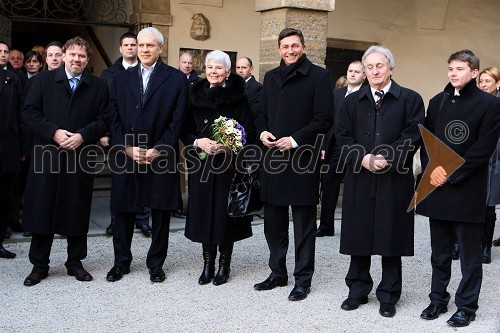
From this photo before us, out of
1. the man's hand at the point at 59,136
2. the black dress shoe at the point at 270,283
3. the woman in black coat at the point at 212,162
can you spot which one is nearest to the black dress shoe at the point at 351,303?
the black dress shoe at the point at 270,283

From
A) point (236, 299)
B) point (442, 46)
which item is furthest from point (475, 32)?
point (236, 299)

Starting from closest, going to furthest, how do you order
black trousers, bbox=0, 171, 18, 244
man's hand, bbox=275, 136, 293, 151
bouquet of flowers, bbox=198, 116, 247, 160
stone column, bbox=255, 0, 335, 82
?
1. man's hand, bbox=275, 136, 293, 151
2. bouquet of flowers, bbox=198, 116, 247, 160
3. black trousers, bbox=0, 171, 18, 244
4. stone column, bbox=255, 0, 335, 82

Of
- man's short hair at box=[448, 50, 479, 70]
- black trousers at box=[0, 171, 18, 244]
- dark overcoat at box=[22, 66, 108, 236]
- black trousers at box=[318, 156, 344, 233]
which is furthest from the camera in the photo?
black trousers at box=[318, 156, 344, 233]

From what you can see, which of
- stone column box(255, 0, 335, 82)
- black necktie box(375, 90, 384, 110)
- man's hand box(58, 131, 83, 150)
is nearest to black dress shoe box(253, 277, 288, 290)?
black necktie box(375, 90, 384, 110)

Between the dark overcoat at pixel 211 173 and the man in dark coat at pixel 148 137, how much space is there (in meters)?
0.17

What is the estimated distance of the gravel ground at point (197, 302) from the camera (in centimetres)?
532

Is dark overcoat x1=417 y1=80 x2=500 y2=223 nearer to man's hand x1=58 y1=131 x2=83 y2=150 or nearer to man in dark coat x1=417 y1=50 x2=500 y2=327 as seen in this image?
man in dark coat x1=417 y1=50 x2=500 y2=327

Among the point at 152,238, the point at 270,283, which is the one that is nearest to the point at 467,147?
the point at 270,283

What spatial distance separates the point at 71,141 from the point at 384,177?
8.37 ft

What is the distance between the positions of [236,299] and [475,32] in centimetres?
966

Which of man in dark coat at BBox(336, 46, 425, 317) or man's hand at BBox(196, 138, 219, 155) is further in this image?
man's hand at BBox(196, 138, 219, 155)

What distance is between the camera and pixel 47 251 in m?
6.39

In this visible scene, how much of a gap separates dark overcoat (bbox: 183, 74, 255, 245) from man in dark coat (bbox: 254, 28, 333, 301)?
0.28 m

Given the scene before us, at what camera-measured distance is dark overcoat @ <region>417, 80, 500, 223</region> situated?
5.39 m
